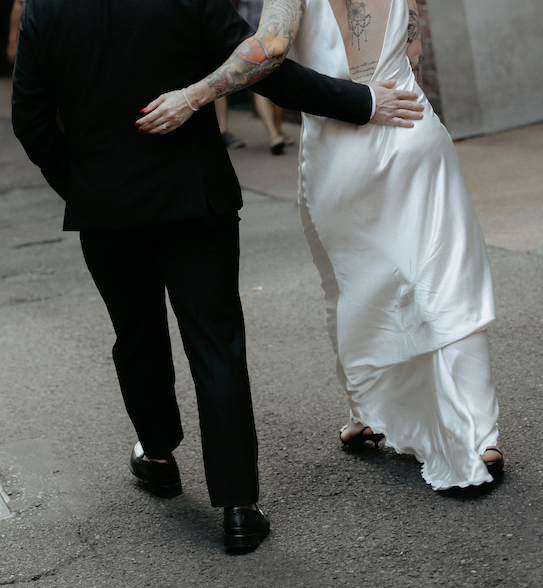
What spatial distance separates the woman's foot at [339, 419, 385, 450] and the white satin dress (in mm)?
277

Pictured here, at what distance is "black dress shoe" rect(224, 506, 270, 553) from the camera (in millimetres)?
2521

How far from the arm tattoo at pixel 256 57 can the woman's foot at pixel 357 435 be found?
135cm

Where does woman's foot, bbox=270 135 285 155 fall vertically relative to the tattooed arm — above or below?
below

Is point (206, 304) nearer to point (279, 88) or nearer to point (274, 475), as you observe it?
point (279, 88)

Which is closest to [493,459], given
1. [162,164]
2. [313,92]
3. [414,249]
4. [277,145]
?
[414,249]

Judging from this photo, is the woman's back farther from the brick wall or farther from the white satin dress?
the brick wall

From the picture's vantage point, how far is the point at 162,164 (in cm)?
238

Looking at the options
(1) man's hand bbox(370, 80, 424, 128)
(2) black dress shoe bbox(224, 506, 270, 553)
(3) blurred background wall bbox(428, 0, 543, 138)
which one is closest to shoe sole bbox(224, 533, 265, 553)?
(2) black dress shoe bbox(224, 506, 270, 553)

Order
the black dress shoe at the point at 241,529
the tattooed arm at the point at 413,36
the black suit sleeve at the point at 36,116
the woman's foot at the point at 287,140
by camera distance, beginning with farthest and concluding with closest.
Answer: the woman's foot at the point at 287,140, the tattooed arm at the point at 413,36, the black dress shoe at the point at 241,529, the black suit sleeve at the point at 36,116

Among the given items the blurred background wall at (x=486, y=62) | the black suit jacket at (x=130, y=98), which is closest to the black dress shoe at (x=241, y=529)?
the black suit jacket at (x=130, y=98)

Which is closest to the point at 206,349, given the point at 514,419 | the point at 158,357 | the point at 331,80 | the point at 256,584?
the point at 158,357

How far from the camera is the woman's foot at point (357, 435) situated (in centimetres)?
307

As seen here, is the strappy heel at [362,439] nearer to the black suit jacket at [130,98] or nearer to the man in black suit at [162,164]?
the man in black suit at [162,164]

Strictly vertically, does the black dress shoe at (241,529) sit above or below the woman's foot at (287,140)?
above
